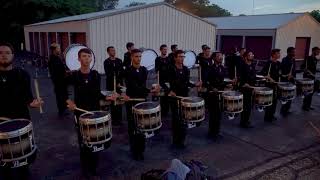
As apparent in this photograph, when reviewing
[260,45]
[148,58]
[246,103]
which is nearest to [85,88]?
[246,103]

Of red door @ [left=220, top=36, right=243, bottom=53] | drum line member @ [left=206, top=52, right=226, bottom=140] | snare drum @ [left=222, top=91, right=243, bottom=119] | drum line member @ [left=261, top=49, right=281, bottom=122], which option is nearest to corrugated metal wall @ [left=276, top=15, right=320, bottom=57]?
red door @ [left=220, top=36, right=243, bottom=53]

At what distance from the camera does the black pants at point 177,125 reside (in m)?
6.05

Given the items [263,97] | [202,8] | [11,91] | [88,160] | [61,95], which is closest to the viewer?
[11,91]

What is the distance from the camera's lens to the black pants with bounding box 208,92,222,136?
266 inches

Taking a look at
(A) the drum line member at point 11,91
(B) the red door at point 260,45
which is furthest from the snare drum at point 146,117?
(B) the red door at point 260,45

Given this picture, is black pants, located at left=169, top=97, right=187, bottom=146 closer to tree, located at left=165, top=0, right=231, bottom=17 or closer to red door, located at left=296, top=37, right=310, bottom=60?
red door, located at left=296, top=37, right=310, bottom=60

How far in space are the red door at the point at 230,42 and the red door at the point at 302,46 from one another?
4.78 meters

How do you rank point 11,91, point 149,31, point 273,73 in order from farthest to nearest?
point 149,31, point 273,73, point 11,91

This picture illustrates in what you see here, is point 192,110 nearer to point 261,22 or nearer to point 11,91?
point 11,91

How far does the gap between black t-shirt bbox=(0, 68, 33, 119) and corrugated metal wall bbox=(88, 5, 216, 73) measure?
1057 cm

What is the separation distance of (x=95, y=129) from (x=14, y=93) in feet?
4.37

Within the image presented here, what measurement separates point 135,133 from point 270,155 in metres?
2.94

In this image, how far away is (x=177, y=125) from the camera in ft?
20.4

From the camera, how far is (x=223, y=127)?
7.83 metres
